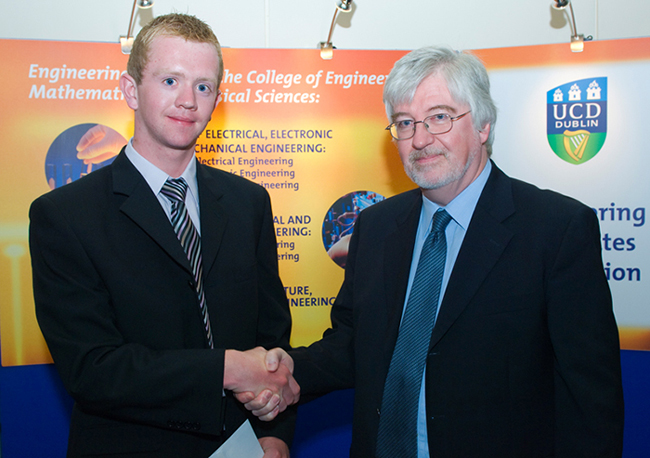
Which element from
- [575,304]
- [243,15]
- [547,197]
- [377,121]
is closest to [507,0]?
[377,121]

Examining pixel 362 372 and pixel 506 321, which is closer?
pixel 506 321

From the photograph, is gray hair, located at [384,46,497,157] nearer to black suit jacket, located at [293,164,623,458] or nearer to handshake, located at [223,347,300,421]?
black suit jacket, located at [293,164,623,458]

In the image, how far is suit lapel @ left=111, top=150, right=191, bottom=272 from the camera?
1.66 meters

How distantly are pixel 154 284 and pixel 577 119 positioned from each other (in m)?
2.50

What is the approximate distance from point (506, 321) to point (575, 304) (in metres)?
0.21

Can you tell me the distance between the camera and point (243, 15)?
3.05m

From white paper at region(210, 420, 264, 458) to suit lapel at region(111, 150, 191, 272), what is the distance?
56 centimetres

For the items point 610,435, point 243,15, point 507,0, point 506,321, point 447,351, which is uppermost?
point 507,0

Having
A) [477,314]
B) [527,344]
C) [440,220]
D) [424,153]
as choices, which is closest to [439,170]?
[424,153]

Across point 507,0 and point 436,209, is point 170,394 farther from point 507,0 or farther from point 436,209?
point 507,0

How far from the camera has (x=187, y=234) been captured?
69.7 inches

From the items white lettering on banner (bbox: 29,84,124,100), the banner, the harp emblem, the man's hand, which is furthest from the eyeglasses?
white lettering on banner (bbox: 29,84,124,100)

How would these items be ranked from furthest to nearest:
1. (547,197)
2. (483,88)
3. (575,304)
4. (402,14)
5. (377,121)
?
(402,14)
(377,121)
(483,88)
(547,197)
(575,304)

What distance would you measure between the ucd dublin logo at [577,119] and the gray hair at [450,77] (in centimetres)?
125
